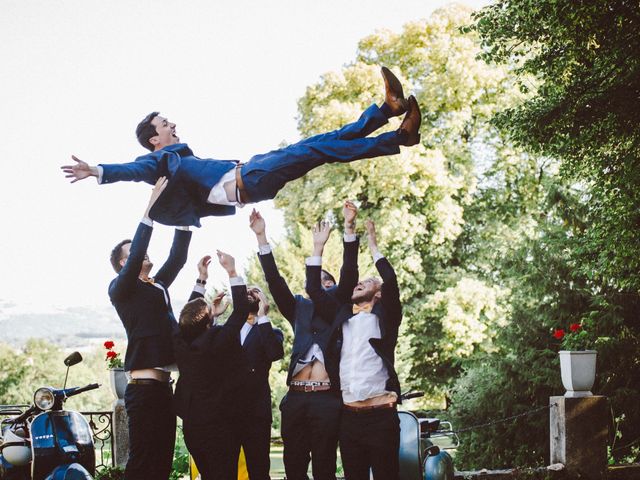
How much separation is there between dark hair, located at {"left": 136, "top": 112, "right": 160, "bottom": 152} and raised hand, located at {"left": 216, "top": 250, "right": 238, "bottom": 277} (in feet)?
2.91

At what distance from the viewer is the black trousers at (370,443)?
14.8 feet

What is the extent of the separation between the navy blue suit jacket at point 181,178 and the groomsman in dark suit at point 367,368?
0.74m

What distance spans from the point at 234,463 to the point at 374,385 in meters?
0.95

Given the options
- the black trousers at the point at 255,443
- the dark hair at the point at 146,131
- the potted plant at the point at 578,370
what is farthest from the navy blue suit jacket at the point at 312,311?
the potted plant at the point at 578,370

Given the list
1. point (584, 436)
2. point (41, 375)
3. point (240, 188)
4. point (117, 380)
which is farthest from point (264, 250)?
point (41, 375)

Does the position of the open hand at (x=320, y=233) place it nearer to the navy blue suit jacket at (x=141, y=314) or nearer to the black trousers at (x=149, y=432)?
the navy blue suit jacket at (x=141, y=314)

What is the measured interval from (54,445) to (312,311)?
188 cm

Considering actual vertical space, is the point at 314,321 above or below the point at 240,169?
below

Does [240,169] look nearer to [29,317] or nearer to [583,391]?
[583,391]

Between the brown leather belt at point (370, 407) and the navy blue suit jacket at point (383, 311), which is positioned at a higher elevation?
the navy blue suit jacket at point (383, 311)

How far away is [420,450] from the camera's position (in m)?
5.57

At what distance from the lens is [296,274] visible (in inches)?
691

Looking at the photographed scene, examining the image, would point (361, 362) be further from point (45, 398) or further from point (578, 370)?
point (578, 370)

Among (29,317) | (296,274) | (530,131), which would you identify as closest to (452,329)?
(296,274)
